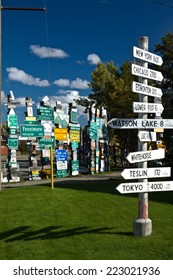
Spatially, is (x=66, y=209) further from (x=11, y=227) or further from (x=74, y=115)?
(x=74, y=115)

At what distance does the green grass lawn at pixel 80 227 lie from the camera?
6367 millimetres

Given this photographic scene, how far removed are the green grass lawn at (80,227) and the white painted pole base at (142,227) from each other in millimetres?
125

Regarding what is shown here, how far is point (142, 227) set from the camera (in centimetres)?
721

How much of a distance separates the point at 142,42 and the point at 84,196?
6322 mm

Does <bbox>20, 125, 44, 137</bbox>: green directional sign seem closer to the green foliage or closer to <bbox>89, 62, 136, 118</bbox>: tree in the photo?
<bbox>89, 62, 136, 118</bbox>: tree

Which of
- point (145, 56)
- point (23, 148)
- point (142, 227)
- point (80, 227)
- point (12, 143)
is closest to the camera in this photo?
point (142, 227)

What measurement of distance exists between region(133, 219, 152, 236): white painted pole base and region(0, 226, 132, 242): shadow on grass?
26cm

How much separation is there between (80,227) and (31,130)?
11993 mm

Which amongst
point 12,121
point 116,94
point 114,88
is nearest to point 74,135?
point 12,121

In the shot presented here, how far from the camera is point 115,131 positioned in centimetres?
3900

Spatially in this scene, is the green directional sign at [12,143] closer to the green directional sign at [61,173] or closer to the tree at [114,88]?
the green directional sign at [61,173]

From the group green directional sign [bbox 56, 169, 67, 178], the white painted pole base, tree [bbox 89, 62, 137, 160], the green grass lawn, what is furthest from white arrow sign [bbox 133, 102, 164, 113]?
tree [bbox 89, 62, 137, 160]

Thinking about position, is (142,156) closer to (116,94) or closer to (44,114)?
(44,114)

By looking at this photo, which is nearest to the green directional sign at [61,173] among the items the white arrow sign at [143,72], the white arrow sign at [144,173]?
the white arrow sign at [143,72]
